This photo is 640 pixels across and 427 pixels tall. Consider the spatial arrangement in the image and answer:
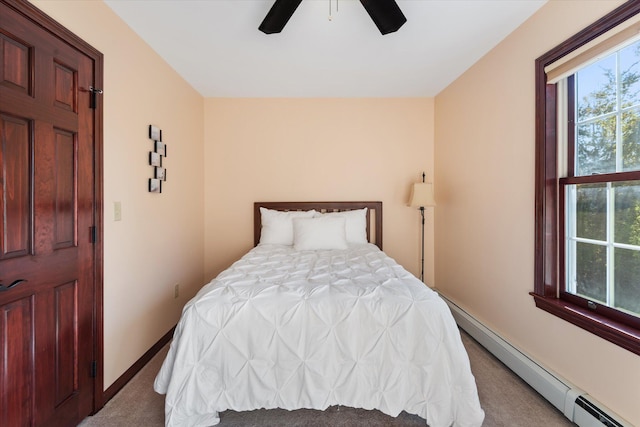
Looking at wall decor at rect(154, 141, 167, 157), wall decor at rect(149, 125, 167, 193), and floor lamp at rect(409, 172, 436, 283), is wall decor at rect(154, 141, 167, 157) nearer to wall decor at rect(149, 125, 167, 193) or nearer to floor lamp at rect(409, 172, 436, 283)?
wall decor at rect(149, 125, 167, 193)

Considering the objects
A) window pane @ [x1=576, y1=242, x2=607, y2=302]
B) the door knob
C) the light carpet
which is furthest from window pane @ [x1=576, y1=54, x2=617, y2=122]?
the door knob

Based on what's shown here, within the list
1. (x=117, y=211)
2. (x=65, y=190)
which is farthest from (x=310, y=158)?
(x=65, y=190)

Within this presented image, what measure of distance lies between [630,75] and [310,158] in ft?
8.34

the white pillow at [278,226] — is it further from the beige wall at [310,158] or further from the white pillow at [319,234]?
the beige wall at [310,158]

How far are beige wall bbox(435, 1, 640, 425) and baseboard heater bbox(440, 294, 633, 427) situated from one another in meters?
0.06

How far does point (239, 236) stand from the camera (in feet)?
10.6

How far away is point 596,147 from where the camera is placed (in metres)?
1.51

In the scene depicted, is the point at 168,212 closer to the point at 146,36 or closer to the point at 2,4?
the point at 146,36

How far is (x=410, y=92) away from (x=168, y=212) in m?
2.91

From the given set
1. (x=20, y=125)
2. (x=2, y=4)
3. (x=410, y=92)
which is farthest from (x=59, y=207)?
(x=410, y=92)

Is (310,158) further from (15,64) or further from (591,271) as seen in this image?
(591,271)

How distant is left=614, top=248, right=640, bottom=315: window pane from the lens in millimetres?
1314

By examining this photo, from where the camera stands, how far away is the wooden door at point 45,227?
1137 mm

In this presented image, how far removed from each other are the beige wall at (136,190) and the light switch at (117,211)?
0.03m
